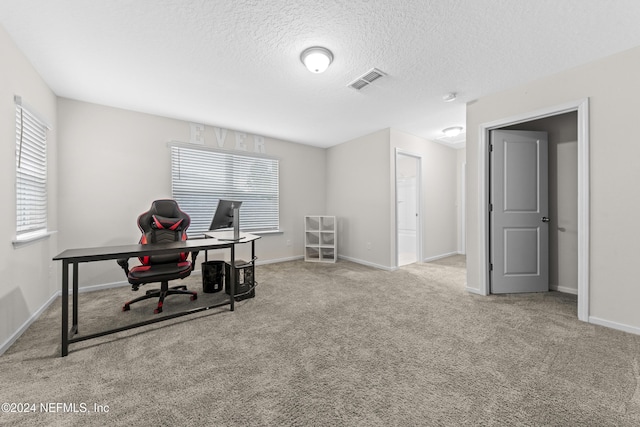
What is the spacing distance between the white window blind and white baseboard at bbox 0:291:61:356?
0.80m

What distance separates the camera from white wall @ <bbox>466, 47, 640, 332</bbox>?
2.22 metres

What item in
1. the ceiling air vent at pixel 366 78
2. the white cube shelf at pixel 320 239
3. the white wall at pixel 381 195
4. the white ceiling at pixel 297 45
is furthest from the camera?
the white cube shelf at pixel 320 239

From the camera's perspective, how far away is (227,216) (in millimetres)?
2930

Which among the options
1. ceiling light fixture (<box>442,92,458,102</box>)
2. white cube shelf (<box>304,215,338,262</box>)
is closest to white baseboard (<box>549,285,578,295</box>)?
ceiling light fixture (<box>442,92,458,102</box>)

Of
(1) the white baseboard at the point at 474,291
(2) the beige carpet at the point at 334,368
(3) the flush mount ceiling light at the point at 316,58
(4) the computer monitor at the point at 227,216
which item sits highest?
(3) the flush mount ceiling light at the point at 316,58

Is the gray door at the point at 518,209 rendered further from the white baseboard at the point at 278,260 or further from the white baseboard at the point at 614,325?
the white baseboard at the point at 278,260

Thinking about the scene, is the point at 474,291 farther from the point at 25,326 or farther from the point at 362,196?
the point at 25,326

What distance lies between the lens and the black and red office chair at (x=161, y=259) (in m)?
2.52

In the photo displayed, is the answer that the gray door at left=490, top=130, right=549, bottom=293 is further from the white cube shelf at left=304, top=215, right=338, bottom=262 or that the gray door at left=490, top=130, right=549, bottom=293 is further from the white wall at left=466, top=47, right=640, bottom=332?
the white cube shelf at left=304, top=215, right=338, bottom=262

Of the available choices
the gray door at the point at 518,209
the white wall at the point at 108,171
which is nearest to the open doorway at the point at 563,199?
the gray door at the point at 518,209

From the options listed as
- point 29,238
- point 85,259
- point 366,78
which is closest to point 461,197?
point 366,78

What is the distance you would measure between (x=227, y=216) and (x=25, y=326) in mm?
1987

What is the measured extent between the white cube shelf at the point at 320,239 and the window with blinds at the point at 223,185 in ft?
2.55

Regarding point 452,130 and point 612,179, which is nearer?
point 612,179
